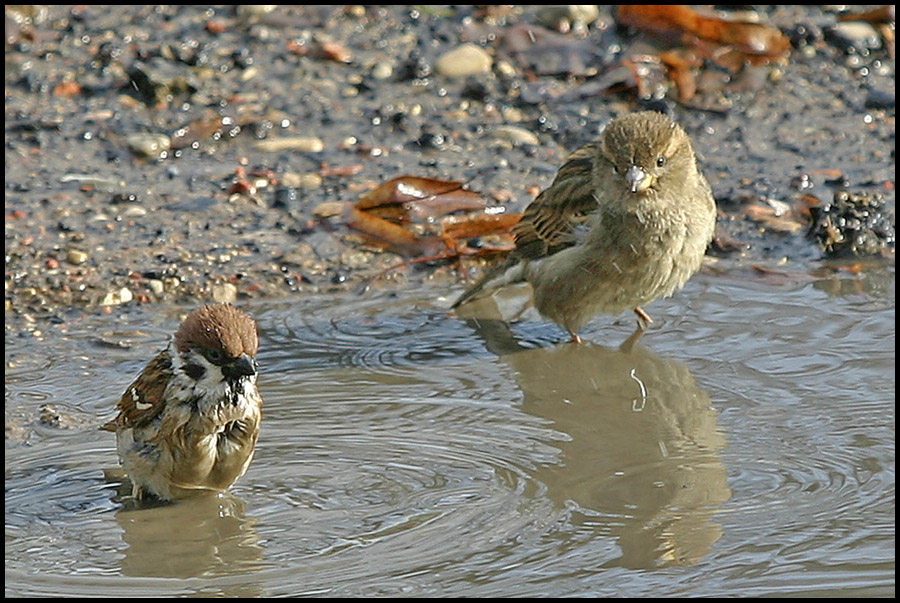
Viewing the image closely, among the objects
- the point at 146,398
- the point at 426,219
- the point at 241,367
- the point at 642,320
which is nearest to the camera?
the point at 241,367

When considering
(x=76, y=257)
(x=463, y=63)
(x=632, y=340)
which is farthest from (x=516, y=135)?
(x=76, y=257)

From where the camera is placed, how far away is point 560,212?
19.2 ft

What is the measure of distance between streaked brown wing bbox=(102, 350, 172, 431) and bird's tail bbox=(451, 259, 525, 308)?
1.75 m

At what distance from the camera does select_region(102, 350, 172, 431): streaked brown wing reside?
Result: 448cm

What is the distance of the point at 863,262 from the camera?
6.54 m

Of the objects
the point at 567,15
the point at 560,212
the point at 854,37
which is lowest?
the point at 560,212

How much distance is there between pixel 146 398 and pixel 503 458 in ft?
3.85

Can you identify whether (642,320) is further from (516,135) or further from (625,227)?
(516,135)

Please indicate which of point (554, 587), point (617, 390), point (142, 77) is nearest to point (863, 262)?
point (617, 390)

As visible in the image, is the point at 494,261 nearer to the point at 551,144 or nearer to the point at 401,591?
the point at 551,144

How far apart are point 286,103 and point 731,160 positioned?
2.45 meters

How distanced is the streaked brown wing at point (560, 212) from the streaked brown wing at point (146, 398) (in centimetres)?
187

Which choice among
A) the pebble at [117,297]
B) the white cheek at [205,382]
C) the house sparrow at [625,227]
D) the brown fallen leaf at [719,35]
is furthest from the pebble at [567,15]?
the white cheek at [205,382]

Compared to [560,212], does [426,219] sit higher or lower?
lower
